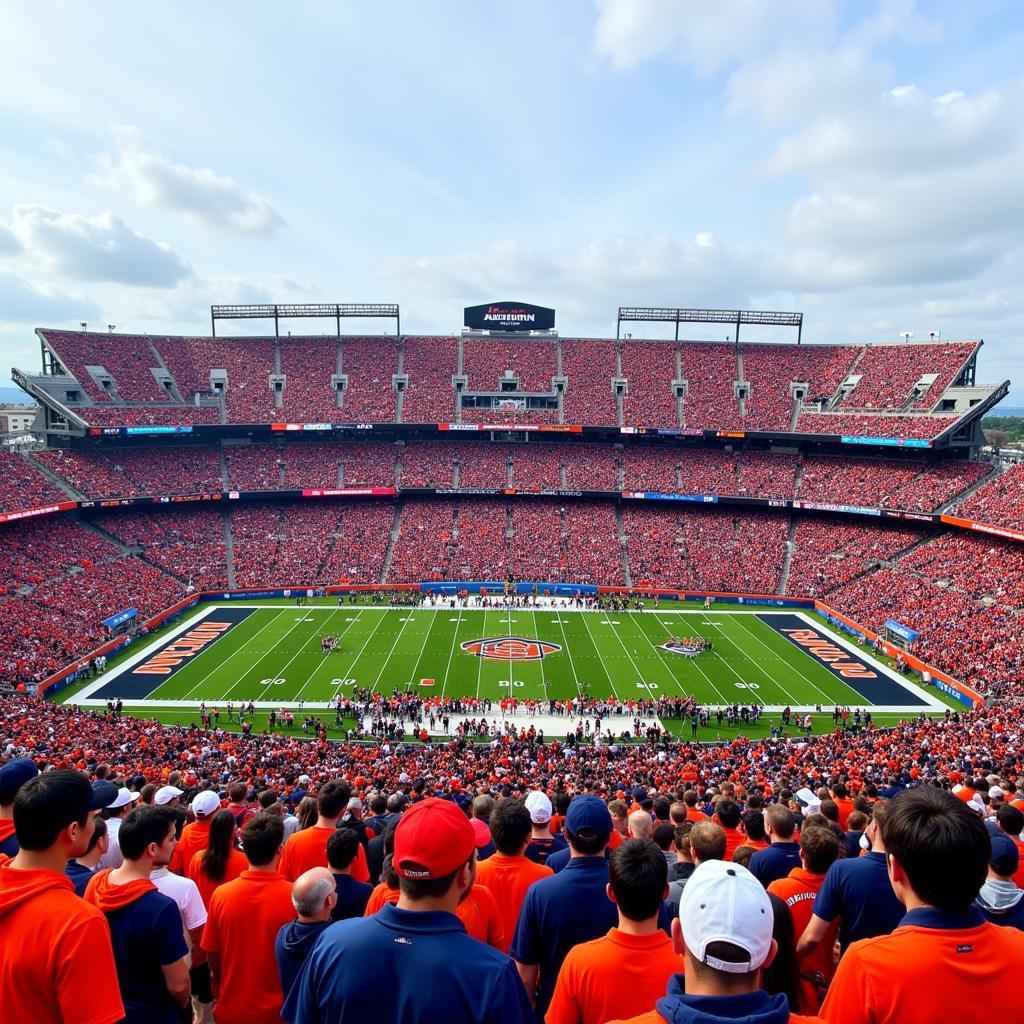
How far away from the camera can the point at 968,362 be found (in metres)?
48.9

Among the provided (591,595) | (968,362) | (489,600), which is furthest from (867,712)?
(968,362)

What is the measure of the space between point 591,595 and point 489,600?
21.7 feet

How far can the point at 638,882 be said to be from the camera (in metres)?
3.17

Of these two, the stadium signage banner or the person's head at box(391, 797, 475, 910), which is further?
the stadium signage banner

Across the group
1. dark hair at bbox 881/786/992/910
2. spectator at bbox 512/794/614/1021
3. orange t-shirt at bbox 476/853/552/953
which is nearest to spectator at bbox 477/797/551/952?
orange t-shirt at bbox 476/853/552/953

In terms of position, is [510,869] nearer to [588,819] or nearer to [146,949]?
[588,819]

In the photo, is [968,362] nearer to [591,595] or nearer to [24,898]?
[591,595]

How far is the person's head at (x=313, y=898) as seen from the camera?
3.79 meters

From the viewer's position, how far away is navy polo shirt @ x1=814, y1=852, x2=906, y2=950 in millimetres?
4168

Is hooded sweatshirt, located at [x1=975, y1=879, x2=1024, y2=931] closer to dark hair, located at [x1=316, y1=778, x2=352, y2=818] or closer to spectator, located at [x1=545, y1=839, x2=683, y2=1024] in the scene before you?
spectator, located at [x1=545, y1=839, x2=683, y2=1024]

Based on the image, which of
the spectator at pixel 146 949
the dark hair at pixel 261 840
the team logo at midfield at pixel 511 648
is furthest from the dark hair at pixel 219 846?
the team logo at midfield at pixel 511 648

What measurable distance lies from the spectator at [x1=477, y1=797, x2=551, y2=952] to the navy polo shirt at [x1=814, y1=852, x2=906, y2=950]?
1.99 m

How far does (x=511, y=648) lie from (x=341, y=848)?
3110cm

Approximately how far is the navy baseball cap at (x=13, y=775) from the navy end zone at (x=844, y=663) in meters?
31.2
